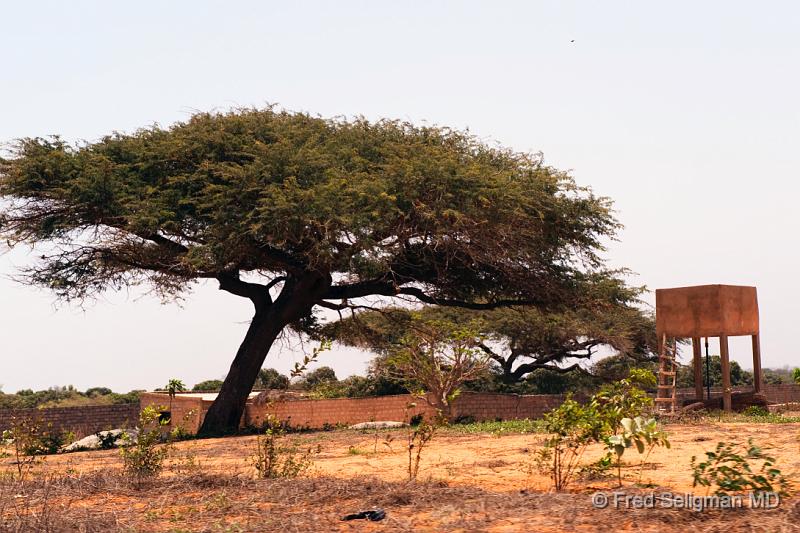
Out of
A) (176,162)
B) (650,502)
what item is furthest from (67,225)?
(650,502)

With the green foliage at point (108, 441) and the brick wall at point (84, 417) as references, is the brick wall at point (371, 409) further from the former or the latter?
the green foliage at point (108, 441)

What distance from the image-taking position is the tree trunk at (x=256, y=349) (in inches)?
1096

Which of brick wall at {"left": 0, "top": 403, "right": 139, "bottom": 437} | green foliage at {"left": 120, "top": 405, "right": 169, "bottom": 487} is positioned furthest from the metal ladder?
brick wall at {"left": 0, "top": 403, "right": 139, "bottom": 437}

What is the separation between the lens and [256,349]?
2822cm

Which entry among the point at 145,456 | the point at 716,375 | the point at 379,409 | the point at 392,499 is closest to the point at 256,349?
the point at 379,409

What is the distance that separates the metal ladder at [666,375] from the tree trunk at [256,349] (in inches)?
373

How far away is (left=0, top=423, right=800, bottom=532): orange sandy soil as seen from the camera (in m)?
8.04

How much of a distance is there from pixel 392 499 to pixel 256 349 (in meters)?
19.2

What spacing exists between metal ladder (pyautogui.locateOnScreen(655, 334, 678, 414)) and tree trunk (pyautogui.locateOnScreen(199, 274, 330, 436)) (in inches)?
373

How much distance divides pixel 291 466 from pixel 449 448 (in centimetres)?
478

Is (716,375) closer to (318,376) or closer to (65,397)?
(318,376)

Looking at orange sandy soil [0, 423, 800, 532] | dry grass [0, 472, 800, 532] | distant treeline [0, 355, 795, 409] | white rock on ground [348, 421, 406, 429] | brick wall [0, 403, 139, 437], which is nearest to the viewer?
dry grass [0, 472, 800, 532]

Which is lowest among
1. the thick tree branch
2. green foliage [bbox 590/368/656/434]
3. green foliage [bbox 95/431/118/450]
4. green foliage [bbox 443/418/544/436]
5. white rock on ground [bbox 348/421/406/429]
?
green foliage [bbox 95/431/118/450]

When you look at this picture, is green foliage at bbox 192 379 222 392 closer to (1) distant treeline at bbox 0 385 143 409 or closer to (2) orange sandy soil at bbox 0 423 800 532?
(1) distant treeline at bbox 0 385 143 409
